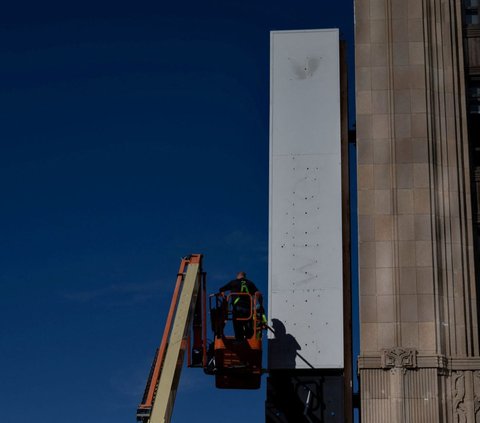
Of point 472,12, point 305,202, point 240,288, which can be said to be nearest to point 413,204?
point 305,202

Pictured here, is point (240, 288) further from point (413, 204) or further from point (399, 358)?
point (413, 204)

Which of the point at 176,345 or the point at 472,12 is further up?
the point at 472,12

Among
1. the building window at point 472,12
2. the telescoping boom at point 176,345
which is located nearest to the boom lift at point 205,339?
the telescoping boom at point 176,345

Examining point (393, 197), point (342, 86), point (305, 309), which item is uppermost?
point (342, 86)

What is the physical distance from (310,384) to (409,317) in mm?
3519

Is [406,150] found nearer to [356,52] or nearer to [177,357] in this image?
[356,52]

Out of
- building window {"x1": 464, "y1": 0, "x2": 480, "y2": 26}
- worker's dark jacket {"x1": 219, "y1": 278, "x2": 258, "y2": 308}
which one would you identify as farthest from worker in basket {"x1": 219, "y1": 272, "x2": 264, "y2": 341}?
building window {"x1": 464, "y1": 0, "x2": 480, "y2": 26}

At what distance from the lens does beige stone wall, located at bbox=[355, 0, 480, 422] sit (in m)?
35.1

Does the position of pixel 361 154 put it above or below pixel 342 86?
below

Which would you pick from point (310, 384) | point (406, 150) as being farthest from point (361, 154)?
point (310, 384)

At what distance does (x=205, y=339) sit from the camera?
117ft

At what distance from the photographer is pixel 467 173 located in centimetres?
3744

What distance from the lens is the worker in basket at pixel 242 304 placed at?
1379 inches

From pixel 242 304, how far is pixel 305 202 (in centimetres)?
471
